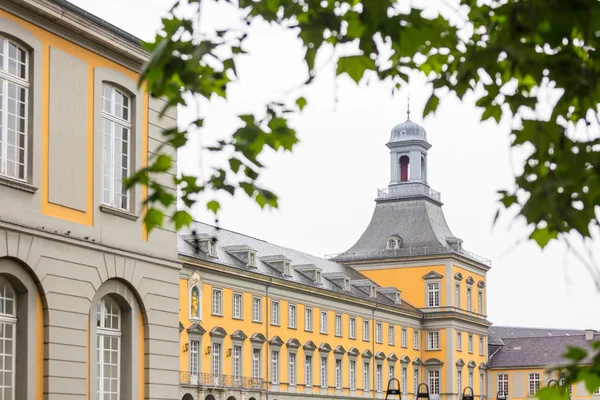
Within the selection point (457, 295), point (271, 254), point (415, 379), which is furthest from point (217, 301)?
point (457, 295)

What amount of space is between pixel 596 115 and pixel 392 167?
7396cm

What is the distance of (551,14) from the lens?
186 inches

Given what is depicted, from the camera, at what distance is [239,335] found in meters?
52.6

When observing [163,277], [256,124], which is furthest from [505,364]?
[256,124]

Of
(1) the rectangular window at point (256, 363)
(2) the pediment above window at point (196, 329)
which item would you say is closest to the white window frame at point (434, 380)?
(1) the rectangular window at point (256, 363)

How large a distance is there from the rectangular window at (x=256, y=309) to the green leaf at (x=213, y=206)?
48.5 m

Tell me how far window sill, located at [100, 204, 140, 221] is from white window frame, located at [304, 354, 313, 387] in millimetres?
43738

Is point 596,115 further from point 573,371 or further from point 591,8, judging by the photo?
point 573,371

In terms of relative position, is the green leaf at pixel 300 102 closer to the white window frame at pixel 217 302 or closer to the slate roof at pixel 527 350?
the white window frame at pixel 217 302

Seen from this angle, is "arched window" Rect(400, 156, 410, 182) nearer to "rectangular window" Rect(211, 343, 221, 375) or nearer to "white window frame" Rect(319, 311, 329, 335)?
"white window frame" Rect(319, 311, 329, 335)

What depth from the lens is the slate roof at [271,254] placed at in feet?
171

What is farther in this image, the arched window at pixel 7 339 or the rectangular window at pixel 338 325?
the rectangular window at pixel 338 325

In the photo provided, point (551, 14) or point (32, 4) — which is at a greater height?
point (32, 4)

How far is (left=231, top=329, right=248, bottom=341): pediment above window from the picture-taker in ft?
171
